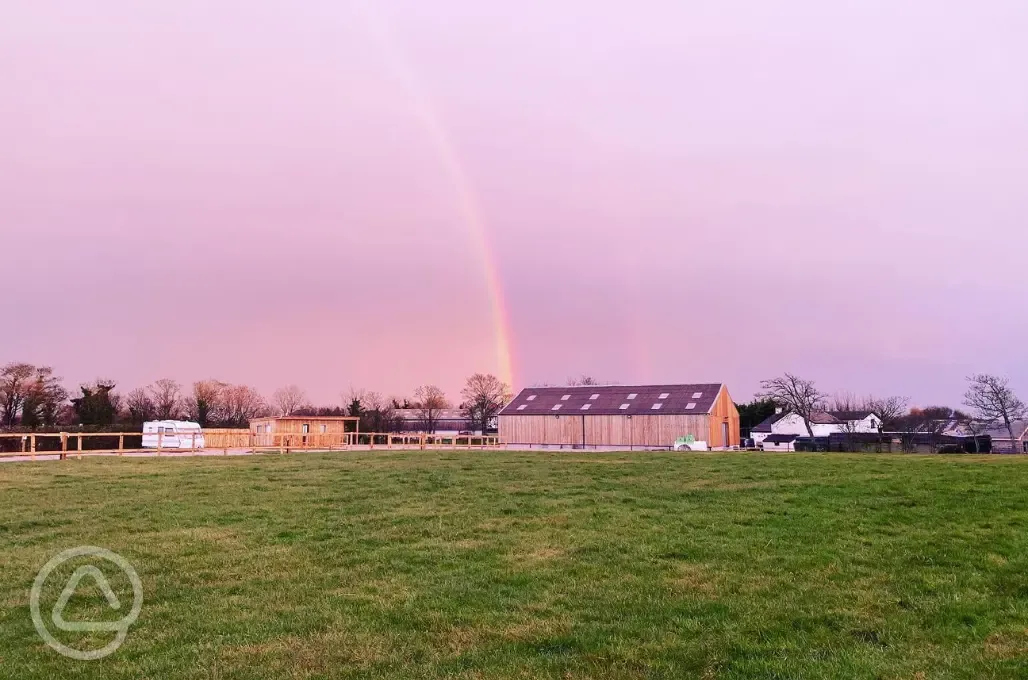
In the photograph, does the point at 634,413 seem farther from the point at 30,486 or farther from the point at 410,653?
the point at 410,653

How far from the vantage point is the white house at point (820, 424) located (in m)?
81.3

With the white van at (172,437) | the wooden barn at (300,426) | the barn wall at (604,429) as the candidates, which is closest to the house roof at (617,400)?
the barn wall at (604,429)

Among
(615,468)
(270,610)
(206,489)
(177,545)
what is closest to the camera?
(270,610)

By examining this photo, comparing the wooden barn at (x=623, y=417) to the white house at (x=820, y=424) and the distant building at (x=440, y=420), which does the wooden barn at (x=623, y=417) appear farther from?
the distant building at (x=440, y=420)

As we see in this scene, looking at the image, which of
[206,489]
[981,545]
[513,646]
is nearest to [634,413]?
[206,489]

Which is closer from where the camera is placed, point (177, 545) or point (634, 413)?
point (177, 545)

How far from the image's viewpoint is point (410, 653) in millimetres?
6027

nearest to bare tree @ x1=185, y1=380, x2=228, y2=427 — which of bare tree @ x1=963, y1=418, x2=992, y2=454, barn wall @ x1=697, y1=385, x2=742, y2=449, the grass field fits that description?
barn wall @ x1=697, y1=385, x2=742, y2=449

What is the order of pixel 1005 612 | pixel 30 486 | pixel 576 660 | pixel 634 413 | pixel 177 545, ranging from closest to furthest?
pixel 576 660 < pixel 1005 612 < pixel 177 545 < pixel 30 486 < pixel 634 413

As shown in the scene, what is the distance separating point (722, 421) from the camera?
56.2 m

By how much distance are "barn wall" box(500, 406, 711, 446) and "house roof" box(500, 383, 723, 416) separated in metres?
0.42

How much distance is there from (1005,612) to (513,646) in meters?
4.33

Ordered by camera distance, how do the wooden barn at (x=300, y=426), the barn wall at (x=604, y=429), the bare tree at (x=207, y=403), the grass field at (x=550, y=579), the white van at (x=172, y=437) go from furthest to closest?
the bare tree at (x=207, y=403), the barn wall at (x=604, y=429), the wooden barn at (x=300, y=426), the white van at (x=172, y=437), the grass field at (x=550, y=579)
